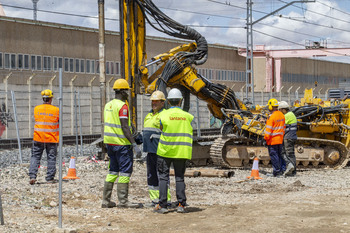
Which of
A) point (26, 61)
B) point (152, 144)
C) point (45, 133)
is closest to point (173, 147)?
point (152, 144)

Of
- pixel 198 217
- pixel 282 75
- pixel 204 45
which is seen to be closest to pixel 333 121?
pixel 204 45

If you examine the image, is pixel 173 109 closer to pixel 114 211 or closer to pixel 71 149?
pixel 114 211

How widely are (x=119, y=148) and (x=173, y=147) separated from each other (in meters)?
0.89

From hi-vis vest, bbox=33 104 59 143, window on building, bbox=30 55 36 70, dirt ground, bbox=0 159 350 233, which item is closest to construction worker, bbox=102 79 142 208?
dirt ground, bbox=0 159 350 233

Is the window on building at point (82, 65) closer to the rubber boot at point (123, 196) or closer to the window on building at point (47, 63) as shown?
the window on building at point (47, 63)

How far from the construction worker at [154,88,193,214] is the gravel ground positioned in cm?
29

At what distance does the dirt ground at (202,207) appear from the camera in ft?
27.0

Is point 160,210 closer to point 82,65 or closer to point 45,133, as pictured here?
point 45,133

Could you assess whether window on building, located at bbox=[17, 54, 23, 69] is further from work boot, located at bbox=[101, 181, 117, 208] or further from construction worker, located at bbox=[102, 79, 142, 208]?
work boot, located at bbox=[101, 181, 117, 208]

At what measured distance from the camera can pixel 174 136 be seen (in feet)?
31.3

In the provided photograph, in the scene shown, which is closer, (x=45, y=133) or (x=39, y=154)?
(x=45, y=133)

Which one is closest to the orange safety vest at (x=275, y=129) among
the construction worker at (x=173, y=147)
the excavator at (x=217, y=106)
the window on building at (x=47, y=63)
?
the excavator at (x=217, y=106)

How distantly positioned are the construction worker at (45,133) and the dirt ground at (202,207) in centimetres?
40

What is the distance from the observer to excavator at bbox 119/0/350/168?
51.6 feet
